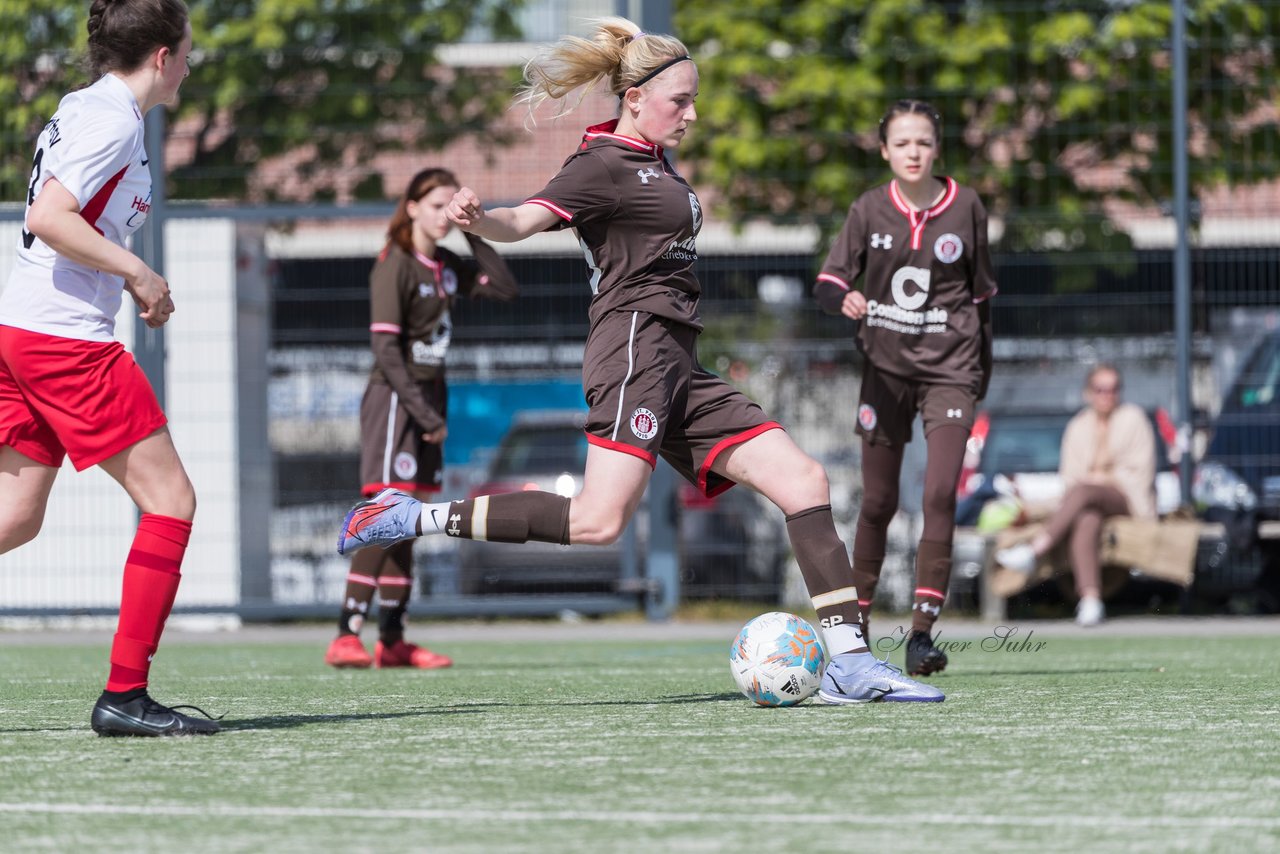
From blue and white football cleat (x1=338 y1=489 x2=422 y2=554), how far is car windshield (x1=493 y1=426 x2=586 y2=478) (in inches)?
269

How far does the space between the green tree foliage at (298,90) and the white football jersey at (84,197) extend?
346 inches

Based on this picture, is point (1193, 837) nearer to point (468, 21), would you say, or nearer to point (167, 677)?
point (167, 677)

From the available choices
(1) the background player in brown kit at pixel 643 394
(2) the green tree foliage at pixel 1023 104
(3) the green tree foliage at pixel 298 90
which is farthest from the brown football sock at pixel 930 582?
(3) the green tree foliage at pixel 298 90

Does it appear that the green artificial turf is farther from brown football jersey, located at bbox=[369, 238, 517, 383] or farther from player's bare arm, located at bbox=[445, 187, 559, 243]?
brown football jersey, located at bbox=[369, 238, 517, 383]

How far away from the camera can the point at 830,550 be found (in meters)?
5.83

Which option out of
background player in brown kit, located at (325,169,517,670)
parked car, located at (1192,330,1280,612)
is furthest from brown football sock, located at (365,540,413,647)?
parked car, located at (1192,330,1280,612)

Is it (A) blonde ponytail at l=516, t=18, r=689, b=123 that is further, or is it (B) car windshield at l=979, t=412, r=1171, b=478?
(B) car windshield at l=979, t=412, r=1171, b=478

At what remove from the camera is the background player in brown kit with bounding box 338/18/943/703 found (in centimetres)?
567

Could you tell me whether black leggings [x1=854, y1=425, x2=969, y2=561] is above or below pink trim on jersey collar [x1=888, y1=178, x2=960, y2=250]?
below

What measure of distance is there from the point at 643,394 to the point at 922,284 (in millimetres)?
2171

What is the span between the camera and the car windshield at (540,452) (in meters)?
12.7

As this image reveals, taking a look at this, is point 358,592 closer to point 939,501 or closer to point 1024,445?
point 939,501

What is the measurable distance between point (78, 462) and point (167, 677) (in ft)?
11.3

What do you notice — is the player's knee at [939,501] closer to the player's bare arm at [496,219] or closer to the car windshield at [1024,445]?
the player's bare arm at [496,219]
